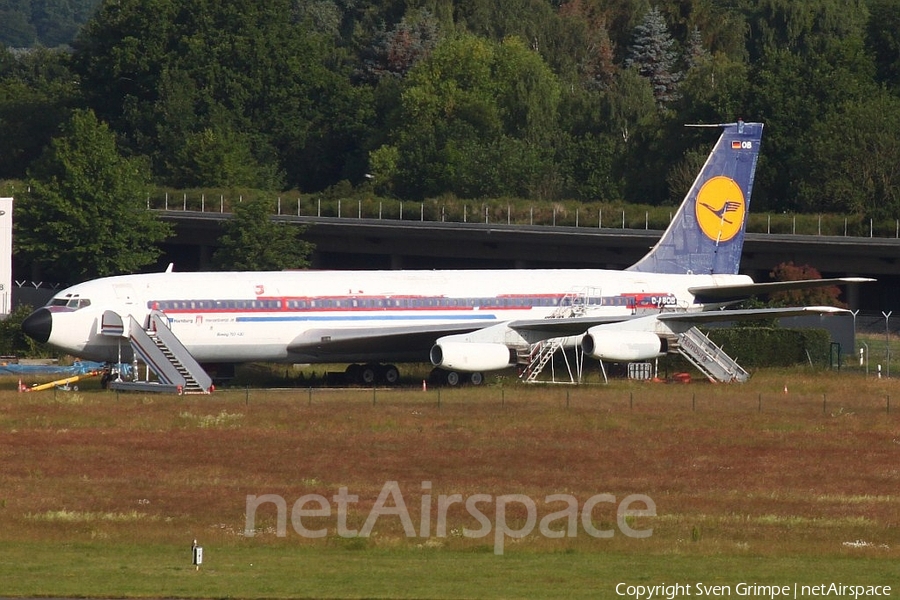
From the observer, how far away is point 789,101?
110m

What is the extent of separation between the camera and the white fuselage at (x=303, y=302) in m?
50.4

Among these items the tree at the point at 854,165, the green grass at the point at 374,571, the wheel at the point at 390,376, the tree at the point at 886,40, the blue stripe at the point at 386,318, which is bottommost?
the green grass at the point at 374,571

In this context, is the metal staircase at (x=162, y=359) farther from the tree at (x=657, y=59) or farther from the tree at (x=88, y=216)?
the tree at (x=657, y=59)

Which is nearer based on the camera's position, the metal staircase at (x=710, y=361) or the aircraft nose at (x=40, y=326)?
the aircraft nose at (x=40, y=326)

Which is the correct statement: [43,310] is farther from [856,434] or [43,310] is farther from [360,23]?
[360,23]

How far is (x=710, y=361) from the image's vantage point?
54719 mm

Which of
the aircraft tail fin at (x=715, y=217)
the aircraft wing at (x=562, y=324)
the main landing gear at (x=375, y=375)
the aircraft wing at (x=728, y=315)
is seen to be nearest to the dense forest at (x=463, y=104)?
the aircraft tail fin at (x=715, y=217)

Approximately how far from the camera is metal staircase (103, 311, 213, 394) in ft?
159

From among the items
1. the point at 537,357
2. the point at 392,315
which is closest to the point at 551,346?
the point at 537,357

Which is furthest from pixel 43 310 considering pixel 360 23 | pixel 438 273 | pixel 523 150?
pixel 360 23

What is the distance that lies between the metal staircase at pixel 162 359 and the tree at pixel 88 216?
4125 centimetres

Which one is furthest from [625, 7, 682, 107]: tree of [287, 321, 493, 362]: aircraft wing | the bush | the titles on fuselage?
[287, 321, 493, 362]: aircraft wing

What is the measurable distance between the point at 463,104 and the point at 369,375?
77520mm

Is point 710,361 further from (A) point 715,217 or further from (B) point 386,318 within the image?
(B) point 386,318
